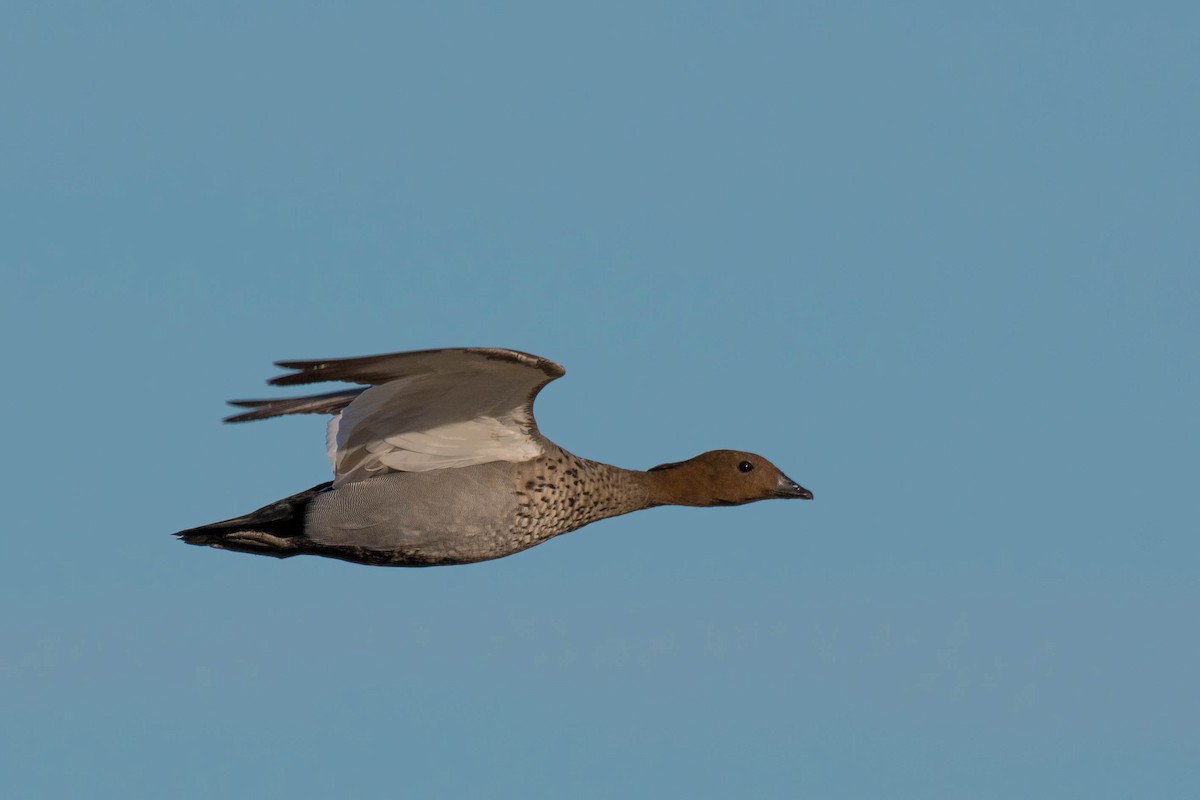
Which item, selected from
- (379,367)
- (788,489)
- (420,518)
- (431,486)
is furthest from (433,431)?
(788,489)

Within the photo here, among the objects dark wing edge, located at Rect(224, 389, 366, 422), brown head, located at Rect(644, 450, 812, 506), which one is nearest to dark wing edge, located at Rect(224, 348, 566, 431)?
brown head, located at Rect(644, 450, 812, 506)

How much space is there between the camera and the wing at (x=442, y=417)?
1553 centimetres

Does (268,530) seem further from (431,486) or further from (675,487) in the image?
(675,487)

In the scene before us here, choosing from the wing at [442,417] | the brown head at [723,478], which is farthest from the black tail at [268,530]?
the brown head at [723,478]

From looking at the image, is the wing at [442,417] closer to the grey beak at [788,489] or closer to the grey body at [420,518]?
the grey body at [420,518]

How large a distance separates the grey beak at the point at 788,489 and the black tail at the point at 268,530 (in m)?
4.63

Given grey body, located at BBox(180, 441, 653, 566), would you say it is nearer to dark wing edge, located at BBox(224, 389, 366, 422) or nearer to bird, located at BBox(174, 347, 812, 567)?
bird, located at BBox(174, 347, 812, 567)

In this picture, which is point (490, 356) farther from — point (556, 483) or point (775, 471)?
point (775, 471)

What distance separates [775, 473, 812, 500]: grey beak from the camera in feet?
59.9

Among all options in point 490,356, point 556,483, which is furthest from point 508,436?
point 490,356

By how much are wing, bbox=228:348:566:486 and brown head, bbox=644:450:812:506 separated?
1875 mm

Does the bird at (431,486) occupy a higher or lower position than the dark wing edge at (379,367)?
lower

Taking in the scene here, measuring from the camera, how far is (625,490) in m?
17.9

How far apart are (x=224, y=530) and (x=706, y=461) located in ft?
16.1
